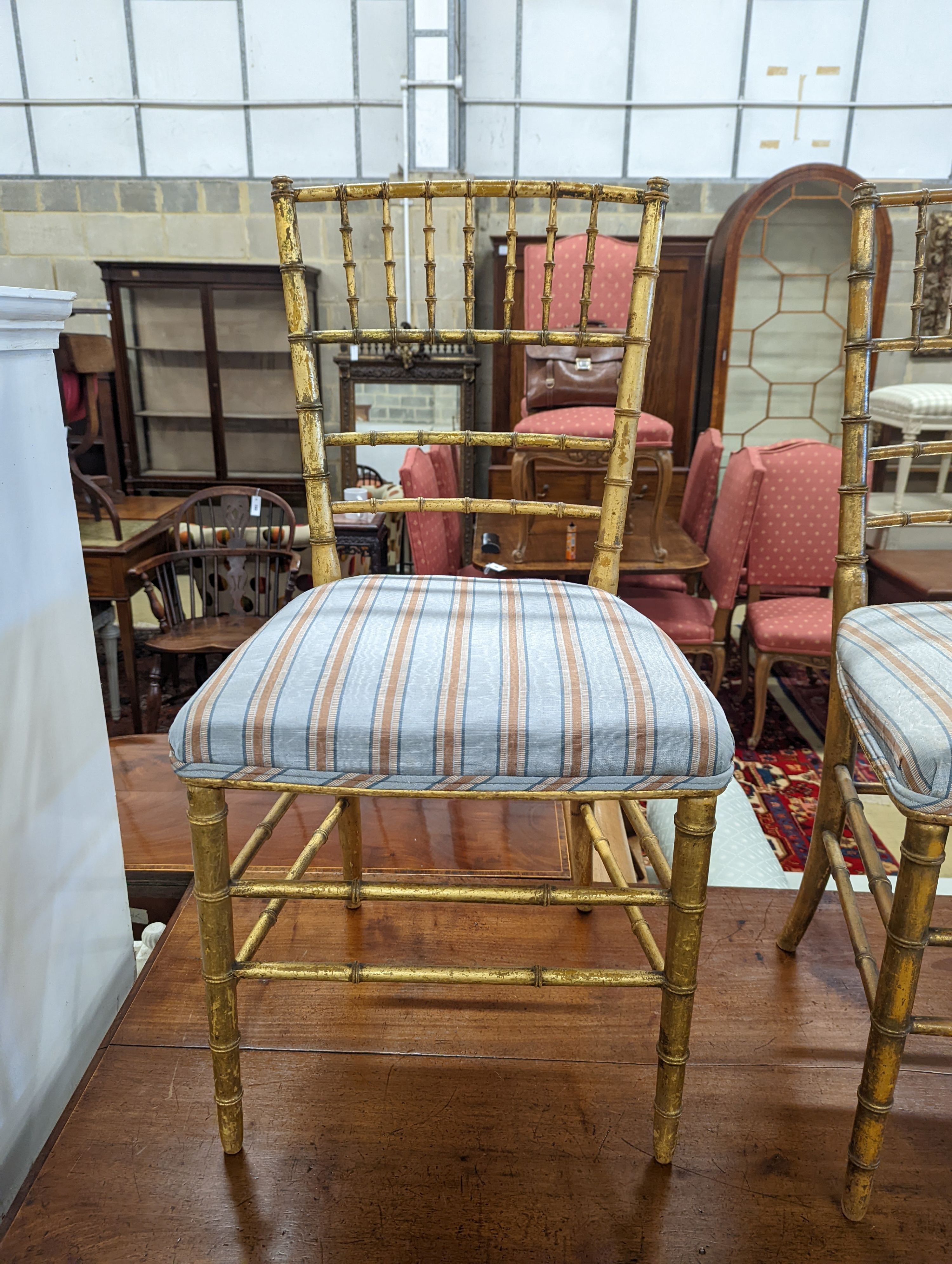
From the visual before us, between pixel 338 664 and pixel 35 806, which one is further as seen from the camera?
pixel 35 806

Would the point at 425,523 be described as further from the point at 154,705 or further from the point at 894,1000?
the point at 894,1000

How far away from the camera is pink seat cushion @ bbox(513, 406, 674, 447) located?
2928 mm

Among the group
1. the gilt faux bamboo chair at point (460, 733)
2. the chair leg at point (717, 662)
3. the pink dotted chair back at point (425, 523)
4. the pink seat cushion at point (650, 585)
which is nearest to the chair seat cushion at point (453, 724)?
the gilt faux bamboo chair at point (460, 733)

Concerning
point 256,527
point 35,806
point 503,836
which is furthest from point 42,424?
point 256,527

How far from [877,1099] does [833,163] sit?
5217 mm

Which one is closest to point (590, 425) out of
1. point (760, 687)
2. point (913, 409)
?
point (760, 687)

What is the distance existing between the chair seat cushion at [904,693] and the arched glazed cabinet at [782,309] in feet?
12.7

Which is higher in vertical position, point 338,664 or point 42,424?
point 42,424

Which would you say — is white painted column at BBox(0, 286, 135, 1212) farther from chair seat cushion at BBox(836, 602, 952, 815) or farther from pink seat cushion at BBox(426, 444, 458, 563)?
pink seat cushion at BBox(426, 444, 458, 563)

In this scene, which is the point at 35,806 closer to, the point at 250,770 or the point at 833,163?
the point at 250,770

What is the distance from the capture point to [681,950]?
81 centimetres

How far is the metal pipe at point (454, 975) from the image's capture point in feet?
2.68

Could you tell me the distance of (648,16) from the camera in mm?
4500

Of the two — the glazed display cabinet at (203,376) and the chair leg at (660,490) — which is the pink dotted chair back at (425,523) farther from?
the glazed display cabinet at (203,376)
